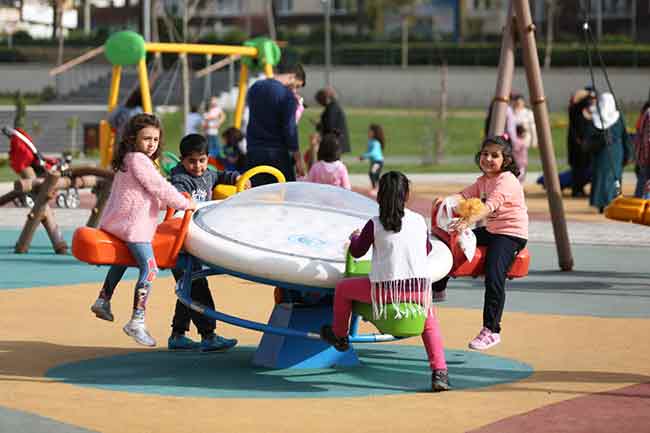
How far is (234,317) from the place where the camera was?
830cm

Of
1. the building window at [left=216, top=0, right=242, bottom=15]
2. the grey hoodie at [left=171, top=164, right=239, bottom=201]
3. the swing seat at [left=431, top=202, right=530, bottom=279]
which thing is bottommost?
the swing seat at [left=431, top=202, right=530, bottom=279]

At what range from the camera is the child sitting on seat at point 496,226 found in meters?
8.81

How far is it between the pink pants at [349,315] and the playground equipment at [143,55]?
36.0 feet

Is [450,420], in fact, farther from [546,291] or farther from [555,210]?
[555,210]

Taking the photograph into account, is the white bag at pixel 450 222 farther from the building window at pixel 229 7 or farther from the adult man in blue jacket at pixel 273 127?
the building window at pixel 229 7

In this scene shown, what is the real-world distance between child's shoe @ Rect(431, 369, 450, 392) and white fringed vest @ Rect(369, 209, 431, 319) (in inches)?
13.2

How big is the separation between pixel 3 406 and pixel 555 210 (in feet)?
24.3

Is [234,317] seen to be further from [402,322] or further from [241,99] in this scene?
[241,99]

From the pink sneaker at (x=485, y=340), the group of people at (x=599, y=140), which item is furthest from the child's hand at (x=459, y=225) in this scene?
the group of people at (x=599, y=140)

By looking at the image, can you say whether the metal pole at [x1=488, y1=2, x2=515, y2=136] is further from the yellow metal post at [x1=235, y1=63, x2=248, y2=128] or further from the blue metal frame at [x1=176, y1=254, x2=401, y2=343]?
the yellow metal post at [x1=235, y1=63, x2=248, y2=128]

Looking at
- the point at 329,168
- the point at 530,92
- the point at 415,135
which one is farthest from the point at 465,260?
the point at 415,135

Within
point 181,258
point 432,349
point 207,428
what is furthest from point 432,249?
point 207,428

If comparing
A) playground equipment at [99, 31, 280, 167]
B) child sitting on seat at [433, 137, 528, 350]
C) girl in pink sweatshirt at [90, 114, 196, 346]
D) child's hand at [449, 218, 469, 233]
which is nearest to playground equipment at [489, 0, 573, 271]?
child sitting on seat at [433, 137, 528, 350]

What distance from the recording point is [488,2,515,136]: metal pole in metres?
13.0
